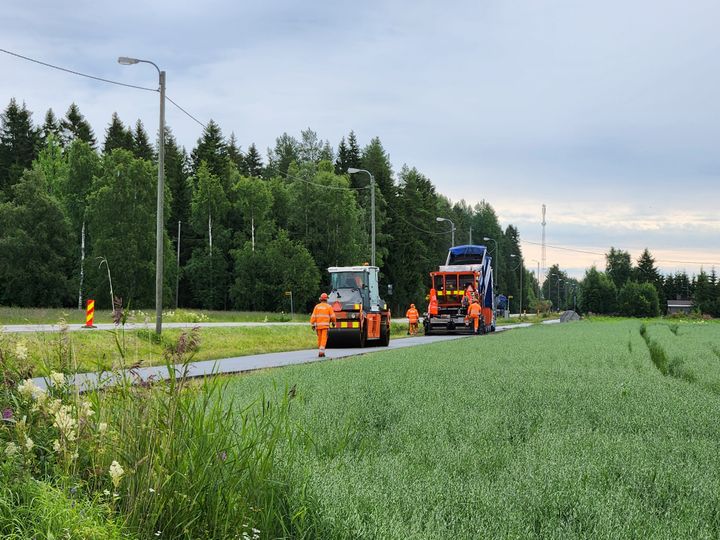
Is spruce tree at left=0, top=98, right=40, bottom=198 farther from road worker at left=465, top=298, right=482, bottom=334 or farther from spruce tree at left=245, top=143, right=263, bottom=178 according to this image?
road worker at left=465, top=298, right=482, bottom=334

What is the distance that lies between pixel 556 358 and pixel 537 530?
31.7ft

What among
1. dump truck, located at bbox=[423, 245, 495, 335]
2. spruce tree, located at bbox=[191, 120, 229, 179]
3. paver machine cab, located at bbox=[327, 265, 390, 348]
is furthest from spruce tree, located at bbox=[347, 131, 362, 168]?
paver machine cab, located at bbox=[327, 265, 390, 348]

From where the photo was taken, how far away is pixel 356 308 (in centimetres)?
2689

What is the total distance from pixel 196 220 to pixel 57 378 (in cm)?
7480

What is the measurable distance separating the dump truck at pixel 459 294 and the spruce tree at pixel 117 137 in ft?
161

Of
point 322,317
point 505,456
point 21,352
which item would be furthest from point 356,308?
point 21,352

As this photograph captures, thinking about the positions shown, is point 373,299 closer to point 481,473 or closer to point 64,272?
point 481,473

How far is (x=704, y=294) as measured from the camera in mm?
134875

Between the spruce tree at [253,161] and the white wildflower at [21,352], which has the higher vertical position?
the spruce tree at [253,161]

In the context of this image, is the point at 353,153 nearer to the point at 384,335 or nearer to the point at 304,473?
Result: the point at 384,335

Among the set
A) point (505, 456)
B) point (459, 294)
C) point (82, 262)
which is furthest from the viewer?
point (82, 262)

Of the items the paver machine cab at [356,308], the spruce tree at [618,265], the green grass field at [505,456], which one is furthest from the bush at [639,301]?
the green grass field at [505,456]

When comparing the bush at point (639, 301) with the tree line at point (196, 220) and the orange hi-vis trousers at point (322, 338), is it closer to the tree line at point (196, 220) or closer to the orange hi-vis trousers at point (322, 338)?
the tree line at point (196, 220)

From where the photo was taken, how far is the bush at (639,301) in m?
126
